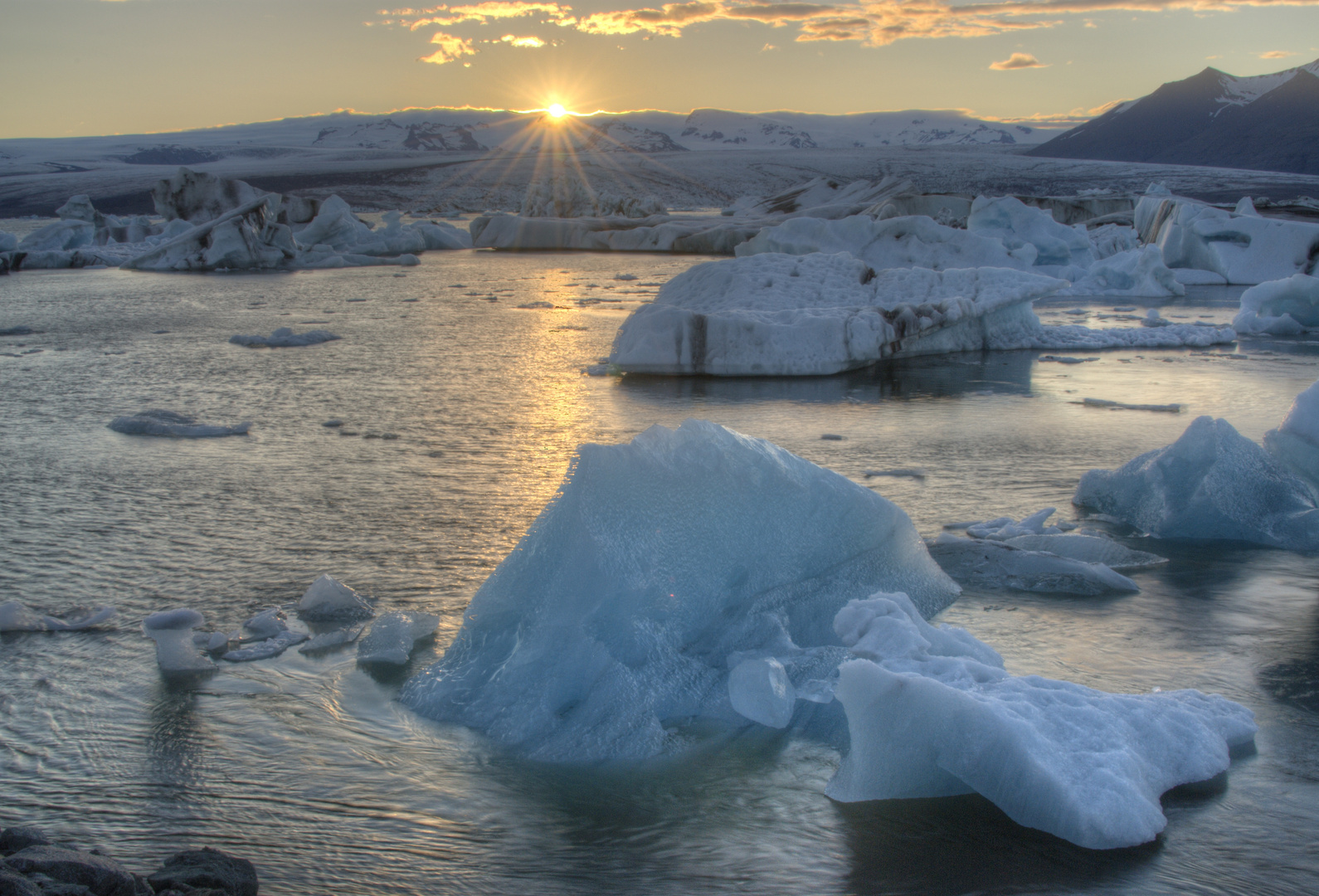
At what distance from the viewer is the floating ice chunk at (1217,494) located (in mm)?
4242

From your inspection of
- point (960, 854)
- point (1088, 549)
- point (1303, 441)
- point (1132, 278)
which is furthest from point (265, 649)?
point (1132, 278)

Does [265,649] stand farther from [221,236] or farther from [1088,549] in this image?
[221,236]

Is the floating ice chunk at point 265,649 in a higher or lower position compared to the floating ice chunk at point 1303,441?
lower

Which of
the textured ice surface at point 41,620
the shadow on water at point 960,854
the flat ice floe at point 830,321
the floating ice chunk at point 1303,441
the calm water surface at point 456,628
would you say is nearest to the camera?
the shadow on water at point 960,854

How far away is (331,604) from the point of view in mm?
3400

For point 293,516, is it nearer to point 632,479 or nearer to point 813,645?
point 632,479

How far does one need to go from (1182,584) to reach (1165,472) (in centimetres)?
87

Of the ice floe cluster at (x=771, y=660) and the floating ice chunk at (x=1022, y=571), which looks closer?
the ice floe cluster at (x=771, y=660)

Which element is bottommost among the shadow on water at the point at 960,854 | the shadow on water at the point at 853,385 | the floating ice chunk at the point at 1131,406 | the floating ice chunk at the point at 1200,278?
the shadow on water at the point at 960,854

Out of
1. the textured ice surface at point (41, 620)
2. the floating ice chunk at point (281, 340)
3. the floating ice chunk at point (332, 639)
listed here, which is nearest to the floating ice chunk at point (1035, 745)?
the floating ice chunk at point (332, 639)

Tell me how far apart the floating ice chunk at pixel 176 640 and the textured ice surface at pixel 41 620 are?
0.18m

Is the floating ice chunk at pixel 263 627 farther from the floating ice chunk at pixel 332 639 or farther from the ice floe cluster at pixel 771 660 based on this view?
the ice floe cluster at pixel 771 660

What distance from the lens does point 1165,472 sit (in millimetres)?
4477

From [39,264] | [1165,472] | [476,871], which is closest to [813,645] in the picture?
[476,871]
